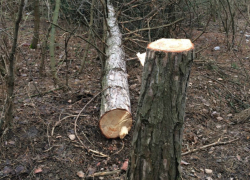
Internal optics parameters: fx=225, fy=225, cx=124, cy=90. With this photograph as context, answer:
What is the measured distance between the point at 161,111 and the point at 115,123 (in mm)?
1295

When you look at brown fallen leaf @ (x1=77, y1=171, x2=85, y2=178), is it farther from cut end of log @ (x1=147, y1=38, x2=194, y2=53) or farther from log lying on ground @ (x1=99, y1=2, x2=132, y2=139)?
cut end of log @ (x1=147, y1=38, x2=194, y2=53)

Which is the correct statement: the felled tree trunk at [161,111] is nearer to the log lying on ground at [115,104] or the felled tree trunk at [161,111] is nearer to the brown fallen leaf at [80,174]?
the brown fallen leaf at [80,174]

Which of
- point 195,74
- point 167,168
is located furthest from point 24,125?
point 195,74

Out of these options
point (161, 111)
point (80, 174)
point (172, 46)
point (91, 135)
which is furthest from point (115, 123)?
point (172, 46)

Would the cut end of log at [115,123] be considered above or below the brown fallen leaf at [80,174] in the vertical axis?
above

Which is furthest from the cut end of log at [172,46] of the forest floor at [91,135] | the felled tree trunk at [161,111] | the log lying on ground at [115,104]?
the forest floor at [91,135]

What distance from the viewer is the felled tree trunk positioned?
60.3 inches

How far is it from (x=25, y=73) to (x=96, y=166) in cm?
291

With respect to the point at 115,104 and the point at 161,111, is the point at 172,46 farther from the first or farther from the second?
the point at 115,104

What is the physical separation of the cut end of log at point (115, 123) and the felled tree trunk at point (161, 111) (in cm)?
102

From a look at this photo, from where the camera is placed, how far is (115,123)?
2.82 metres

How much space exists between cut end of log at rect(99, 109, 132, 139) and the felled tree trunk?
40.3 inches

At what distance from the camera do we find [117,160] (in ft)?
8.50

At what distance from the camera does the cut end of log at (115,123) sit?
2779 millimetres
